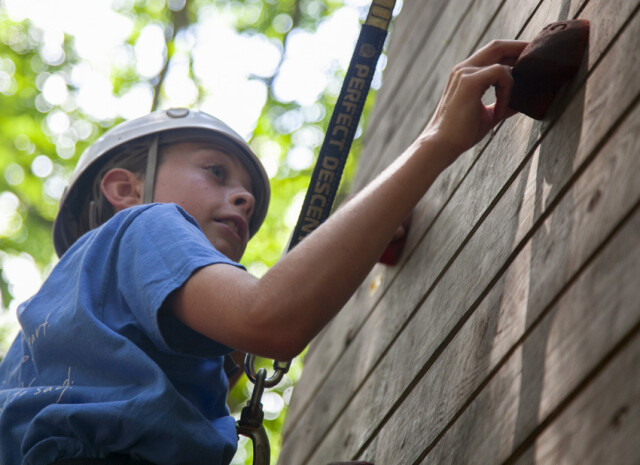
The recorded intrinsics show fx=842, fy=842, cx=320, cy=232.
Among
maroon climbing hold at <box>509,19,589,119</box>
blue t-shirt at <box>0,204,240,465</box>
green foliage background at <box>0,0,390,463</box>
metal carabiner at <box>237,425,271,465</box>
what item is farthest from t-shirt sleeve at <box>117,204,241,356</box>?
green foliage background at <box>0,0,390,463</box>

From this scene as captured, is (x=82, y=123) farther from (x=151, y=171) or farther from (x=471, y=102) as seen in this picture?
(x=471, y=102)

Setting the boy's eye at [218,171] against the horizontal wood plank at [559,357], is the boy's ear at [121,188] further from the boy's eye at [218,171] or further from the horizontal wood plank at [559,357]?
the horizontal wood plank at [559,357]

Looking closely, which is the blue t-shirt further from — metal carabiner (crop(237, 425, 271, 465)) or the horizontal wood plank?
the horizontal wood plank

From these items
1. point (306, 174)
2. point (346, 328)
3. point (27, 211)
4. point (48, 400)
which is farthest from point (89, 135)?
point (48, 400)

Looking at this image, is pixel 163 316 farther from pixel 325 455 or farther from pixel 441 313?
pixel 325 455

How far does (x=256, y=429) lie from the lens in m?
2.00

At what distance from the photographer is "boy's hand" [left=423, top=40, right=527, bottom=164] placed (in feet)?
5.31

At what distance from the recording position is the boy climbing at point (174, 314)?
1.41 meters

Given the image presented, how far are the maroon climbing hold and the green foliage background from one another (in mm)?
8501

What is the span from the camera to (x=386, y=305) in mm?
2363

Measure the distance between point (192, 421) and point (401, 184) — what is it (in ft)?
2.03

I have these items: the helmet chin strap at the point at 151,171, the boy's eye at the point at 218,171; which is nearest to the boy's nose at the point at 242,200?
the boy's eye at the point at 218,171

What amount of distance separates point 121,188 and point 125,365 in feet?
3.51

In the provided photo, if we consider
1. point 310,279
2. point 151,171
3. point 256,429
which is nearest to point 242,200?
point 151,171
